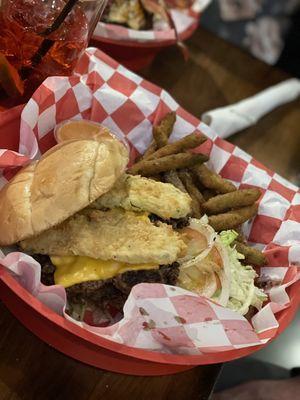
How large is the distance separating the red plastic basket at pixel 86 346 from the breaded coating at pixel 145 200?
0.37 metres

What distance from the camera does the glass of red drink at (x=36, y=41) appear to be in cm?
193

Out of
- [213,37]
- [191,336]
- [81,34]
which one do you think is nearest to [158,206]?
[191,336]

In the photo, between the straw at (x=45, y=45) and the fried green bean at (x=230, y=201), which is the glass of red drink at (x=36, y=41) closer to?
the straw at (x=45, y=45)

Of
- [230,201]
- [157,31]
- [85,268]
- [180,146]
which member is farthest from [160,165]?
[157,31]

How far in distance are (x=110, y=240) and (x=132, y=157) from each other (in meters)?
0.70

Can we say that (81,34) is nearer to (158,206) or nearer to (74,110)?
(74,110)

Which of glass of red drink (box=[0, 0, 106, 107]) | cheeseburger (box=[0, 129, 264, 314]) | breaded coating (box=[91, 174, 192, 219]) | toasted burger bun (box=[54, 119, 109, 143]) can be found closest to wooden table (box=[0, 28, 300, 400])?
cheeseburger (box=[0, 129, 264, 314])

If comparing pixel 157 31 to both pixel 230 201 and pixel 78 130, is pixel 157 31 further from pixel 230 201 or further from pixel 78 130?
pixel 230 201

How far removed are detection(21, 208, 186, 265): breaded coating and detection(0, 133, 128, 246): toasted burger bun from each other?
→ 0.29ft

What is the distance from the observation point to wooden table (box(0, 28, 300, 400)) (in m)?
1.60

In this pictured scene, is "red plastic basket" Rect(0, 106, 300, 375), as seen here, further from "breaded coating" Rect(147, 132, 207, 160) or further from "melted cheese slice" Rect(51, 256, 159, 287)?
"breaded coating" Rect(147, 132, 207, 160)

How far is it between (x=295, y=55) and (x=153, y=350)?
271 cm

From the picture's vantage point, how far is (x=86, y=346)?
154 cm

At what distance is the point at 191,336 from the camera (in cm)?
154
